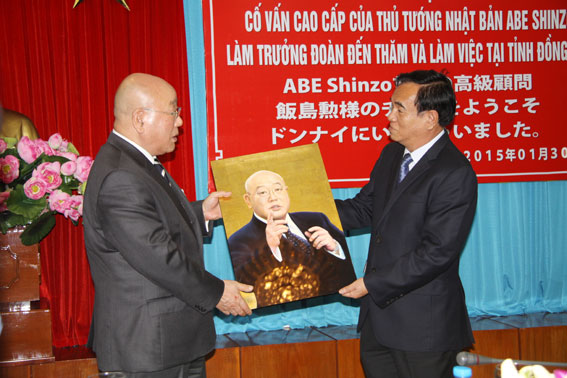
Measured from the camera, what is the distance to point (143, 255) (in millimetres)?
1860

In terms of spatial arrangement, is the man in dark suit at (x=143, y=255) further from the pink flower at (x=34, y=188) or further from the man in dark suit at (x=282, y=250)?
the pink flower at (x=34, y=188)

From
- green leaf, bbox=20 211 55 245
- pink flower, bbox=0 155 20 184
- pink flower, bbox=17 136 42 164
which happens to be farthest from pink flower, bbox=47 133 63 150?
green leaf, bbox=20 211 55 245

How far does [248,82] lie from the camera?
361cm

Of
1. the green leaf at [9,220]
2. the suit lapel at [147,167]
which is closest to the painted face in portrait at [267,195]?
the suit lapel at [147,167]

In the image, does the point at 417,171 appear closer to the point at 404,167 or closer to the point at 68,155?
the point at 404,167

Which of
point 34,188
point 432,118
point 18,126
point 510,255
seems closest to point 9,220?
point 34,188

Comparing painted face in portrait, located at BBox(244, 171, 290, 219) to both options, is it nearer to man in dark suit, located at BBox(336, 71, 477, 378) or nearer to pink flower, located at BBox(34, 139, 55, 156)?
man in dark suit, located at BBox(336, 71, 477, 378)

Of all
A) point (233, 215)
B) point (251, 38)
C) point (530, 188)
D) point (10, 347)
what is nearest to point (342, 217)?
point (233, 215)

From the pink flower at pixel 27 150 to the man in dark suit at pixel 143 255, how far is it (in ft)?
3.28

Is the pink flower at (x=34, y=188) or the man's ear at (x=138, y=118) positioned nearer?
the man's ear at (x=138, y=118)

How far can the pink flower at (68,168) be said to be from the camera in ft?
9.45

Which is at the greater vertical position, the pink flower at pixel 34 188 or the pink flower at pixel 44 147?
the pink flower at pixel 44 147

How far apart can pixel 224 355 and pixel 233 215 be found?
1.22 metres

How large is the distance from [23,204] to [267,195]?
1273 millimetres
